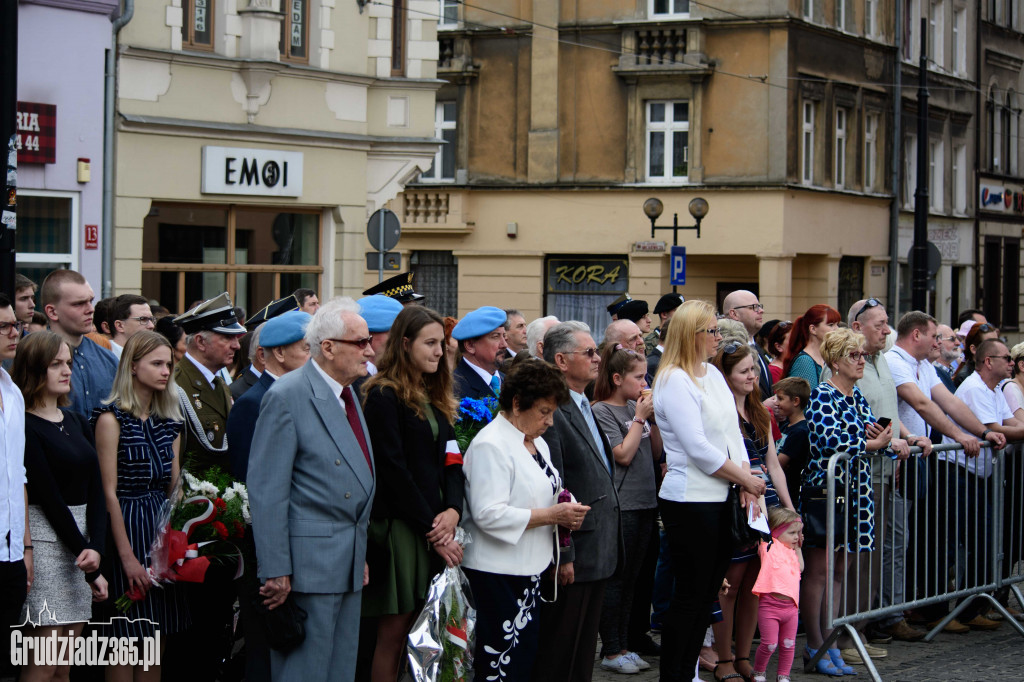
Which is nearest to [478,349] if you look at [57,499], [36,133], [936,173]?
[57,499]

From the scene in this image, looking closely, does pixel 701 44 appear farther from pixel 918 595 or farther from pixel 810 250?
pixel 918 595

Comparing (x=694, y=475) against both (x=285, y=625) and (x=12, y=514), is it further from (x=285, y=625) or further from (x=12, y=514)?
(x=12, y=514)

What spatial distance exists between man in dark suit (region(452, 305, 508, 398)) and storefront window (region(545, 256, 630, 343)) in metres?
24.4

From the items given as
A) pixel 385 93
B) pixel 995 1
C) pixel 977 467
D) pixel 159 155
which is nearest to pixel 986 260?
pixel 995 1

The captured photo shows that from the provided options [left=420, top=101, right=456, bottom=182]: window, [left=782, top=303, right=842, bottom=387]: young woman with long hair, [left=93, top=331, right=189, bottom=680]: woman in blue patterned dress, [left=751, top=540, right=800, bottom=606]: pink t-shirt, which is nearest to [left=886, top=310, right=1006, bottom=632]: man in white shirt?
[left=782, top=303, right=842, bottom=387]: young woman with long hair

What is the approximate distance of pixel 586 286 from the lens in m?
32.3

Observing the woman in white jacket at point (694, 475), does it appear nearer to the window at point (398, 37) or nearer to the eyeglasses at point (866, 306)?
the eyeglasses at point (866, 306)

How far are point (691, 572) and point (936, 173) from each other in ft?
107

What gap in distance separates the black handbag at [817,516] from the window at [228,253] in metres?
11.7

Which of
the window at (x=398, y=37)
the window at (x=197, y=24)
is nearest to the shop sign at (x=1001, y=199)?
the window at (x=398, y=37)

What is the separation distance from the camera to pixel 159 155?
17469 millimetres

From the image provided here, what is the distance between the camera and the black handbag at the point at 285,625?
18.6ft

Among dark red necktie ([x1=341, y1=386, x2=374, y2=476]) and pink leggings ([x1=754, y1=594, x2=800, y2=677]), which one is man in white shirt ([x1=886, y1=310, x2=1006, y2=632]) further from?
dark red necktie ([x1=341, y1=386, x2=374, y2=476])

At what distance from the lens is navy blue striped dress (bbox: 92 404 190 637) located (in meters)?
6.43
